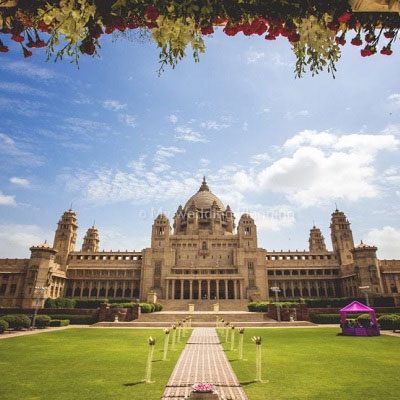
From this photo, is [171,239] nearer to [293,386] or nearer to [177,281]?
[177,281]

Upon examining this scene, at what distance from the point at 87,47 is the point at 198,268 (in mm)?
67677

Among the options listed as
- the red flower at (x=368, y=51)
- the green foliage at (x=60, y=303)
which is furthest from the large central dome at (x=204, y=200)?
the red flower at (x=368, y=51)

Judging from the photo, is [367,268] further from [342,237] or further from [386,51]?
[386,51]

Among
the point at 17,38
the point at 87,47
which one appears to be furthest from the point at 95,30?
the point at 17,38

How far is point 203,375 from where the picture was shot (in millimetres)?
9438

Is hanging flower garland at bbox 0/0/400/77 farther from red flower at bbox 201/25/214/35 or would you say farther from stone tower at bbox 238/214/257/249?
stone tower at bbox 238/214/257/249

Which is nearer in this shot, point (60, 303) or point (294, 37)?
point (294, 37)

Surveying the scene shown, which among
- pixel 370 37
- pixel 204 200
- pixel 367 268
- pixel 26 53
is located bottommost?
pixel 26 53

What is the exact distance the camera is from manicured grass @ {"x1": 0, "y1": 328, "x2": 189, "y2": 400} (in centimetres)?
747

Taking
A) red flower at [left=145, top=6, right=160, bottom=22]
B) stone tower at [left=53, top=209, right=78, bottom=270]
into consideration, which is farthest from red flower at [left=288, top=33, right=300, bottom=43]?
stone tower at [left=53, top=209, right=78, bottom=270]

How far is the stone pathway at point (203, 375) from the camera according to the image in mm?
7410

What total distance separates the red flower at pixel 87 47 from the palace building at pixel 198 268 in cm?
5790

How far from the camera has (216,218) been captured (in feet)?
272

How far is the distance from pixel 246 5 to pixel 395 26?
182 centimetres
